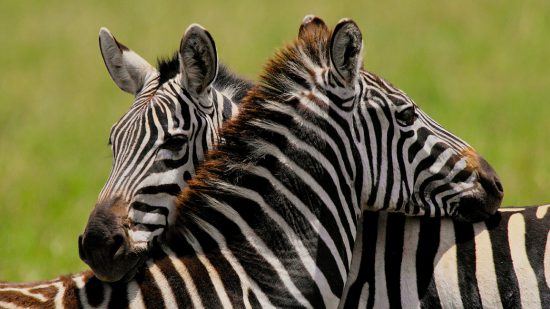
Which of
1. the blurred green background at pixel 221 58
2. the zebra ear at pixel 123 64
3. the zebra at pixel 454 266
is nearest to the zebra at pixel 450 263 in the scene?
the zebra at pixel 454 266

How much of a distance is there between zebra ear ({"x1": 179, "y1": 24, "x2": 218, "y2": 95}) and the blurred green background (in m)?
5.00

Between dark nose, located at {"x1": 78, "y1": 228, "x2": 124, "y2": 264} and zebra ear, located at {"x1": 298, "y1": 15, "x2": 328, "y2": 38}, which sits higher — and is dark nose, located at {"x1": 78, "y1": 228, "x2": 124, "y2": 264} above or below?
below

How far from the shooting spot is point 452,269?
20.1ft

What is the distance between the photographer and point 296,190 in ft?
19.0

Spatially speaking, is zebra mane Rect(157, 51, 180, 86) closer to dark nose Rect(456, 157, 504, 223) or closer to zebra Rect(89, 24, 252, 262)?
zebra Rect(89, 24, 252, 262)

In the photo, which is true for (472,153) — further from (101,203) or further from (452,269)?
(101,203)

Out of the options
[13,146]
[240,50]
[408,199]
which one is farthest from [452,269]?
[240,50]

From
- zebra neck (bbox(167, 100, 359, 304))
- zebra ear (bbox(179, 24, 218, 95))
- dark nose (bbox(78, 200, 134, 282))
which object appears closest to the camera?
dark nose (bbox(78, 200, 134, 282))

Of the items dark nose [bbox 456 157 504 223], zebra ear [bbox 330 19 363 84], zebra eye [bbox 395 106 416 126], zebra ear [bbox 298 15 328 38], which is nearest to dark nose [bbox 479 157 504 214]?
dark nose [bbox 456 157 504 223]

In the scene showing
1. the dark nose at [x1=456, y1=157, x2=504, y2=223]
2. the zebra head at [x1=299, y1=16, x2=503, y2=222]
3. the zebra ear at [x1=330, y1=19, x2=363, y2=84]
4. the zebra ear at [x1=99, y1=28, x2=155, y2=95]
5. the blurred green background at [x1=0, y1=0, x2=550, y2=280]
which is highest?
the blurred green background at [x1=0, y1=0, x2=550, y2=280]

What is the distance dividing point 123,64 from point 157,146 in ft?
4.63

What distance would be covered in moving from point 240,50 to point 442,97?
6.14 m

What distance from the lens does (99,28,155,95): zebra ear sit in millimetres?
7398

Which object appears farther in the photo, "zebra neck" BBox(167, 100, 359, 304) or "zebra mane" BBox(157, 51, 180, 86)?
"zebra mane" BBox(157, 51, 180, 86)
